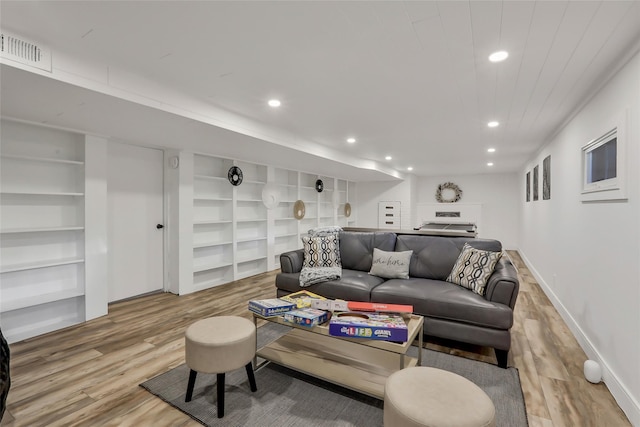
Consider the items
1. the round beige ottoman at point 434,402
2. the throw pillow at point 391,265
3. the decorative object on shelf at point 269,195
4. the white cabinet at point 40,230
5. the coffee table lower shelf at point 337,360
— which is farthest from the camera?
the decorative object on shelf at point 269,195

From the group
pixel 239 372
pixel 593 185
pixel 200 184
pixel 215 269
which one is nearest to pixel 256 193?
pixel 200 184

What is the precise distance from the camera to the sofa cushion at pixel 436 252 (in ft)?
10.0

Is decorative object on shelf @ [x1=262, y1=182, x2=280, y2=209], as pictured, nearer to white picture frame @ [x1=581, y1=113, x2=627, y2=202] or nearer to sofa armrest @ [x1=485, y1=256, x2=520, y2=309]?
sofa armrest @ [x1=485, y1=256, x2=520, y2=309]

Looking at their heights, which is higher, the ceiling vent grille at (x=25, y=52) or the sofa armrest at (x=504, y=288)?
the ceiling vent grille at (x=25, y=52)

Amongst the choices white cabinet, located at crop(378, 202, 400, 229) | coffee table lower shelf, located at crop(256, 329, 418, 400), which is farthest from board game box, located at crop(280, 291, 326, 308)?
white cabinet, located at crop(378, 202, 400, 229)

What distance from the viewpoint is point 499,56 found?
209cm

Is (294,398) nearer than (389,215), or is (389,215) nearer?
(294,398)

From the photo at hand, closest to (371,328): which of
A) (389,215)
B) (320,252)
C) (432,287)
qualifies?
(432,287)

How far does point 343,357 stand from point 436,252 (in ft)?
5.24

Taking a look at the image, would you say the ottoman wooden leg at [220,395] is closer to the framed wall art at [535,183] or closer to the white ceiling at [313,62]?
the white ceiling at [313,62]

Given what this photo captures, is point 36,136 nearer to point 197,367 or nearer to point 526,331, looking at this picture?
point 197,367

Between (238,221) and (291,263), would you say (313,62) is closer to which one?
(291,263)

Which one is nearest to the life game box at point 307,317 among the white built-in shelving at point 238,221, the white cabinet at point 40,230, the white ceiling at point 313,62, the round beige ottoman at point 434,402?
the round beige ottoman at point 434,402

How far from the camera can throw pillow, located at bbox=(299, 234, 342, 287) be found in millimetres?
3301
